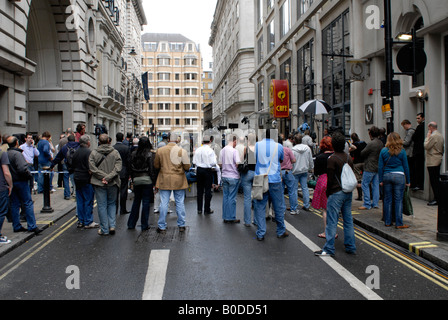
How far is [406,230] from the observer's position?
751 centimetres

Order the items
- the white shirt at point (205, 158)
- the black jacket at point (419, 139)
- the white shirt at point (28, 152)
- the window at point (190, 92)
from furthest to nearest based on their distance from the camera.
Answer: the window at point (190, 92)
the white shirt at point (28, 152)
the black jacket at point (419, 139)
the white shirt at point (205, 158)

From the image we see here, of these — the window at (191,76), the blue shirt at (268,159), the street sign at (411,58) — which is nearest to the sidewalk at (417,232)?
the blue shirt at (268,159)

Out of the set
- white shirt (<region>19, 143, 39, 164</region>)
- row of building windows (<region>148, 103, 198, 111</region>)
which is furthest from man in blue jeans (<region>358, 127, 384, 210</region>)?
row of building windows (<region>148, 103, 198, 111</region>)

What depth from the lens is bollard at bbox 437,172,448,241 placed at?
6.50 metres

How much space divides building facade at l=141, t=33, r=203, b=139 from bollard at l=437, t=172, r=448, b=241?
9004cm

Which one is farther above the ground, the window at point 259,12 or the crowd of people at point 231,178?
the window at point 259,12

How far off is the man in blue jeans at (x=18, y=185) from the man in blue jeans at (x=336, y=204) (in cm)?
561

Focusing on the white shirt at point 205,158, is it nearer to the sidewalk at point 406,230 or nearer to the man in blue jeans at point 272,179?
the man in blue jeans at point 272,179

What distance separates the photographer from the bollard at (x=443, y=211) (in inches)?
256

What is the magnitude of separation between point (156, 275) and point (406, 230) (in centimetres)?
497

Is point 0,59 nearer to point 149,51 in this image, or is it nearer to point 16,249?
point 16,249

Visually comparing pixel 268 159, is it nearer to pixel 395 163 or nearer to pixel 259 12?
pixel 395 163

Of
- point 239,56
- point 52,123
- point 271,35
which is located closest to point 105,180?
point 52,123
